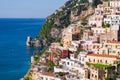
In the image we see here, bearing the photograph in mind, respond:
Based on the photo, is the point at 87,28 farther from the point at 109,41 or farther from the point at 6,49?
the point at 6,49

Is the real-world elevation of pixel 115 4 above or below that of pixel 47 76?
above

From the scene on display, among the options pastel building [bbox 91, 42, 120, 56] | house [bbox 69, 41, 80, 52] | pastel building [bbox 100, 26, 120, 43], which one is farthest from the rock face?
pastel building [bbox 91, 42, 120, 56]

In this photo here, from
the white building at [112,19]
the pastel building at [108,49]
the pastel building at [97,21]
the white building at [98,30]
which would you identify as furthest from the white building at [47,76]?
the pastel building at [97,21]

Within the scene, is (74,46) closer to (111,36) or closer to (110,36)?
(110,36)

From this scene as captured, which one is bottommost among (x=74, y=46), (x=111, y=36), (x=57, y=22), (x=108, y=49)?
(x=108, y=49)

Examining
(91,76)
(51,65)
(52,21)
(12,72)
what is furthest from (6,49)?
(91,76)

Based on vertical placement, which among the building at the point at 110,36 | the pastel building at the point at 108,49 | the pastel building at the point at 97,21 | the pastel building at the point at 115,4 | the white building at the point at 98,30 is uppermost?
the pastel building at the point at 115,4

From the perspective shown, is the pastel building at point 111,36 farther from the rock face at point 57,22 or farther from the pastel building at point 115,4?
the rock face at point 57,22

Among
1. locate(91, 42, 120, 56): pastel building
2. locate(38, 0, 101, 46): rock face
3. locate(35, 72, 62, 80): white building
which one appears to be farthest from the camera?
locate(38, 0, 101, 46): rock face

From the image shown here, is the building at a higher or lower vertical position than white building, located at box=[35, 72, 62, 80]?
higher

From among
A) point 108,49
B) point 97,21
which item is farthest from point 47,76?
point 97,21

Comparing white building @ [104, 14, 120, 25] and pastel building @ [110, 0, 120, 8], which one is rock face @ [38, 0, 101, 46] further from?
white building @ [104, 14, 120, 25]

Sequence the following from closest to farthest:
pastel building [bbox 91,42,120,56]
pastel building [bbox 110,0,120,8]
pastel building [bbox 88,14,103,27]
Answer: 1. pastel building [bbox 91,42,120,56]
2. pastel building [bbox 88,14,103,27]
3. pastel building [bbox 110,0,120,8]

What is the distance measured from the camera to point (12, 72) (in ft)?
264
